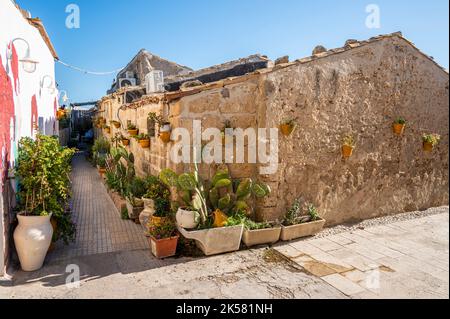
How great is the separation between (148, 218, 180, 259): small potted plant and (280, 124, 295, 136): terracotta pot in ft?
8.57

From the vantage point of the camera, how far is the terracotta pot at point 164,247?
198 inches

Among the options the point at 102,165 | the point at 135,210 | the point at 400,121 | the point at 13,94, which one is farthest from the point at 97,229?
the point at 400,121

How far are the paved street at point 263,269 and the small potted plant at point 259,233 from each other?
173 mm

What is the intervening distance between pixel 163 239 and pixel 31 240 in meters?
1.85

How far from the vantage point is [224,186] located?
5.73 meters

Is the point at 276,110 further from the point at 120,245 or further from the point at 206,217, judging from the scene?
the point at 120,245

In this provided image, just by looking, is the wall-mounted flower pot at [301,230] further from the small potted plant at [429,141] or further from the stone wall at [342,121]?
the small potted plant at [429,141]

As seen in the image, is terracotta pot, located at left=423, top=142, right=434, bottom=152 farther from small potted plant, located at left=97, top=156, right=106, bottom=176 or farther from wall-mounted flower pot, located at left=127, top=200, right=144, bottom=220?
small potted plant, located at left=97, top=156, right=106, bottom=176

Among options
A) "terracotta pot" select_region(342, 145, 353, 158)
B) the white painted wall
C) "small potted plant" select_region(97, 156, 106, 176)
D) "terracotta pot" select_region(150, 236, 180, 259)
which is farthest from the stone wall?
"small potted plant" select_region(97, 156, 106, 176)

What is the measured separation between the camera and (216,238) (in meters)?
5.18

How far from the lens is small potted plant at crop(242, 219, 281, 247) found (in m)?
5.51

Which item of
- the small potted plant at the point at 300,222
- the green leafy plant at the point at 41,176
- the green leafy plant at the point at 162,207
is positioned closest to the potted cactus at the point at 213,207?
the green leafy plant at the point at 162,207

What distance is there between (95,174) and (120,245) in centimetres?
761
